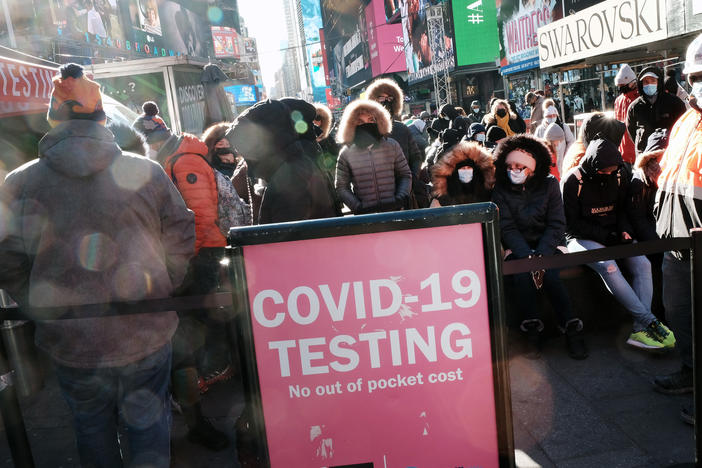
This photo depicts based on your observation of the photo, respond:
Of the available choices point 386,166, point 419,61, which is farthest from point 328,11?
point 386,166

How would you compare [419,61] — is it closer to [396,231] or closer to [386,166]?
[386,166]

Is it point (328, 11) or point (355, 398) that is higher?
point (328, 11)

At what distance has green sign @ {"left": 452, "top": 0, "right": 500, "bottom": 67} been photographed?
3875 centimetres

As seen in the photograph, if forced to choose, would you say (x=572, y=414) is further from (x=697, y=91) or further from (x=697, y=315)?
(x=697, y=91)

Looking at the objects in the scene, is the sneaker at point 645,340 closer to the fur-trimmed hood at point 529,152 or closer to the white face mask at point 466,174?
the fur-trimmed hood at point 529,152

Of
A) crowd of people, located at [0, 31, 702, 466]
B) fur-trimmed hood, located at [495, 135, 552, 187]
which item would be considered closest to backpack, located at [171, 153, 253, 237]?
crowd of people, located at [0, 31, 702, 466]

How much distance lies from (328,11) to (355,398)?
119 m

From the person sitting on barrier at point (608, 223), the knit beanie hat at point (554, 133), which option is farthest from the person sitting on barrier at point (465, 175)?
the knit beanie hat at point (554, 133)

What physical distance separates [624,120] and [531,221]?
15.2 feet

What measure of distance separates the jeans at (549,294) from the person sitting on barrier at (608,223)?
1.23 ft

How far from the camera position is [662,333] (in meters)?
4.43

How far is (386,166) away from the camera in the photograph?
16.8 feet

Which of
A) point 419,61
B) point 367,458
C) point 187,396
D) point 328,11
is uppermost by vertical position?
point 328,11

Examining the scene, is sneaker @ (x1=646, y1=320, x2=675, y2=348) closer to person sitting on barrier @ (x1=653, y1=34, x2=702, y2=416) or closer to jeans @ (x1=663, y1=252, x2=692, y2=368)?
person sitting on barrier @ (x1=653, y1=34, x2=702, y2=416)
